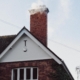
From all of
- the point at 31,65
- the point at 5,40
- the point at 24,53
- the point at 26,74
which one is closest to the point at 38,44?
the point at 24,53

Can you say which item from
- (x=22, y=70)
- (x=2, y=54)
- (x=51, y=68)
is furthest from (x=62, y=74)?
(x=2, y=54)

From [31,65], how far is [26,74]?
26.5 inches

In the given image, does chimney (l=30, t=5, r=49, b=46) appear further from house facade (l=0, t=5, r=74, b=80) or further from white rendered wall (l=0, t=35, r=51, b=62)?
white rendered wall (l=0, t=35, r=51, b=62)

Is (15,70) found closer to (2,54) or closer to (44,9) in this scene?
(2,54)

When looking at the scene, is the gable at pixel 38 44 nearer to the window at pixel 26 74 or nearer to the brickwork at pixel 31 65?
the brickwork at pixel 31 65

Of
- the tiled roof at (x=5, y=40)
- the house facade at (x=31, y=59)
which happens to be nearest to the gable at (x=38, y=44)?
the house facade at (x=31, y=59)

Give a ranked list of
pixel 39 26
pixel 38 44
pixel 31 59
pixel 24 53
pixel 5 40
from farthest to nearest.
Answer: pixel 5 40 < pixel 39 26 < pixel 24 53 < pixel 31 59 < pixel 38 44

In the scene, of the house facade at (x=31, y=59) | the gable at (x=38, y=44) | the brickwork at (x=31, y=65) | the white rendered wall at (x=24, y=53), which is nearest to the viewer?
the gable at (x=38, y=44)

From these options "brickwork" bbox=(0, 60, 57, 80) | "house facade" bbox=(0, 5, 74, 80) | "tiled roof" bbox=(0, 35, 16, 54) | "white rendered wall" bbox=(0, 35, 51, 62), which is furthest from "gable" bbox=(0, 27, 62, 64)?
"tiled roof" bbox=(0, 35, 16, 54)

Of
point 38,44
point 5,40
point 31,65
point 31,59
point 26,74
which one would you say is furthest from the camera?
point 5,40

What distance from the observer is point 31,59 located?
23.9 meters

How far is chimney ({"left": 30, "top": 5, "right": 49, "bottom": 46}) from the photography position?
81.5ft

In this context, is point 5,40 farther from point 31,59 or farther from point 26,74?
point 26,74

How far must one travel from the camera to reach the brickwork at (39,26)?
24828mm
